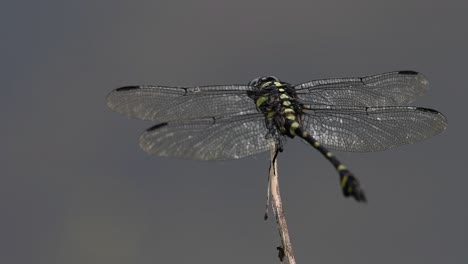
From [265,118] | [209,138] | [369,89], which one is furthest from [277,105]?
[369,89]

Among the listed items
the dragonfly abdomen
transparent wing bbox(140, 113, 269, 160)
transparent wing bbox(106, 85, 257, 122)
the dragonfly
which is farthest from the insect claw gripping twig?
transparent wing bbox(106, 85, 257, 122)

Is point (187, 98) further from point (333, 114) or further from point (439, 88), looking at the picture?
point (439, 88)

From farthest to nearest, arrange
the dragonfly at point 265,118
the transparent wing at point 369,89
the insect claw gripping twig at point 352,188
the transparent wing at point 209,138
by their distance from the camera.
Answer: the transparent wing at point 369,89 < the dragonfly at point 265,118 < the transparent wing at point 209,138 < the insect claw gripping twig at point 352,188

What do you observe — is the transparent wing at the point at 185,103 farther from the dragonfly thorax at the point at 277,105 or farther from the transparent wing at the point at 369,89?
the transparent wing at the point at 369,89

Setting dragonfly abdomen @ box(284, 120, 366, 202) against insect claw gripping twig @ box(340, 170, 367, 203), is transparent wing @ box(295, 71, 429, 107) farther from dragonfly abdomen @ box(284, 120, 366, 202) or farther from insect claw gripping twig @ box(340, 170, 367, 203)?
insect claw gripping twig @ box(340, 170, 367, 203)

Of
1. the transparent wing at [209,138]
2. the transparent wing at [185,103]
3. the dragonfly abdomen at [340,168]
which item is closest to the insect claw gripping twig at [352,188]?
the dragonfly abdomen at [340,168]

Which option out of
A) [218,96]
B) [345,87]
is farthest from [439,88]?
[218,96]
